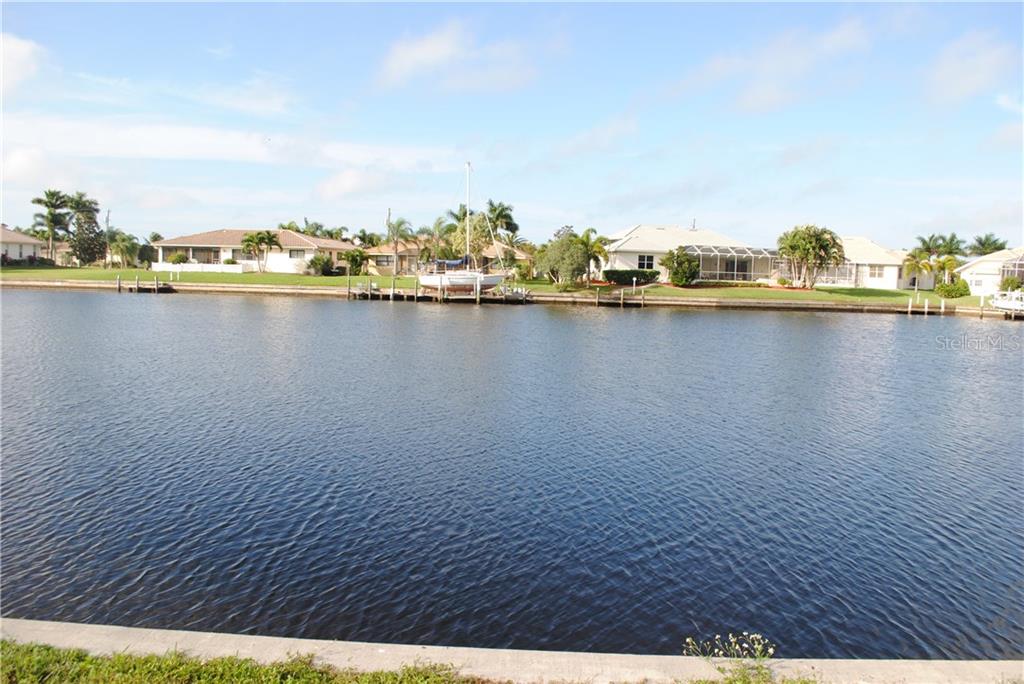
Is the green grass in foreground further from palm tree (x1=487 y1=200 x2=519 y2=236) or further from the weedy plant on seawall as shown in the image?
palm tree (x1=487 y1=200 x2=519 y2=236)

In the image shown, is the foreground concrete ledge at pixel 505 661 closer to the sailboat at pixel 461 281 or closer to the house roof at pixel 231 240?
the sailboat at pixel 461 281

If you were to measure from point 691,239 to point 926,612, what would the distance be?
8808 centimetres

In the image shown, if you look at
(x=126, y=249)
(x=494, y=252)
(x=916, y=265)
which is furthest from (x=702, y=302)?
(x=126, y=249)

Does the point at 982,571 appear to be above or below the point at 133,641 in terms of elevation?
below

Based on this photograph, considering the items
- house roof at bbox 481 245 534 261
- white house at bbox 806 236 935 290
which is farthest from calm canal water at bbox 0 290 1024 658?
house roof at bbox 481 245 534 261

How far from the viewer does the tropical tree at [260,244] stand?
99.1 meters

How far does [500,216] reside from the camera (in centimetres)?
10575

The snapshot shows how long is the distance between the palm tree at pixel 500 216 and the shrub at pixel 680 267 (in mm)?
26102

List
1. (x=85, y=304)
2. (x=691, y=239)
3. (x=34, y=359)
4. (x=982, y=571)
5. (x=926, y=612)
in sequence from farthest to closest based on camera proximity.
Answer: (x=691, y=239) → (x=85, y=304) → (x=34, y=359) → (x=982, y=571) → (x=926, y=612)

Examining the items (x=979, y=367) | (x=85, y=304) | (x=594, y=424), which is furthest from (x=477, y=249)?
(x=594, y=424)

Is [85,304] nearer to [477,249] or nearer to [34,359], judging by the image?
[34,359]

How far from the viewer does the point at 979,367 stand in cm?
4069

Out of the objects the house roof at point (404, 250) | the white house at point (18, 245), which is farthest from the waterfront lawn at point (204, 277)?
the house roof at point (404, 250)

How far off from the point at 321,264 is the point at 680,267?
47656 mm
